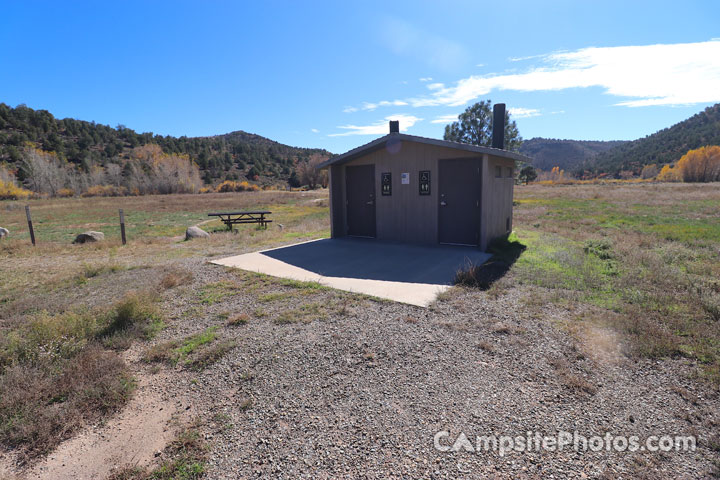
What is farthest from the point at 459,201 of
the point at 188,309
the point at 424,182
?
the point at 188,309

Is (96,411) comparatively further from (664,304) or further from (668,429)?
(664,304)

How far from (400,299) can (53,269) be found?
846cm

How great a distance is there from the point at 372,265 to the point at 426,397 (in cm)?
457

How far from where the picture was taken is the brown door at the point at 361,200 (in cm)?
1026

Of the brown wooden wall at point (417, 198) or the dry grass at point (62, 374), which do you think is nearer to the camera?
the dry grass at point (62, 374)

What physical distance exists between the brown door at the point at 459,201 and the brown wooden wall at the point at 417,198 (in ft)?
0.45

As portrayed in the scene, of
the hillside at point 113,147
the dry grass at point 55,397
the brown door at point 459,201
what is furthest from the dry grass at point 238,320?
the hillside at point 113,147

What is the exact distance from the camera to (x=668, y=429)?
2.53m

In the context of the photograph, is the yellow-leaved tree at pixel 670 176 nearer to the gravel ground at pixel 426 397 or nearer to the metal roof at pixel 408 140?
the metal roof at pixel 408 140

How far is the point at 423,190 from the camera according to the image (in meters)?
9.25

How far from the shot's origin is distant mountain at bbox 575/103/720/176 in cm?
7012

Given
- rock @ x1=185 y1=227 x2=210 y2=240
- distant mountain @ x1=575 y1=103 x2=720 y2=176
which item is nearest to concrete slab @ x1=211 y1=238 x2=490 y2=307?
rock @ x1=185 y1=227 x2=210 y2=240

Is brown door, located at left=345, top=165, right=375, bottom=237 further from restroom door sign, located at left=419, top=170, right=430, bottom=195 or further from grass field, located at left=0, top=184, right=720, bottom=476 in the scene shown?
grass field, located at left=0, top=184, right=720, bottom=476

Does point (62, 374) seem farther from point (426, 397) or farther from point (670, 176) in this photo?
point (670, 176)
